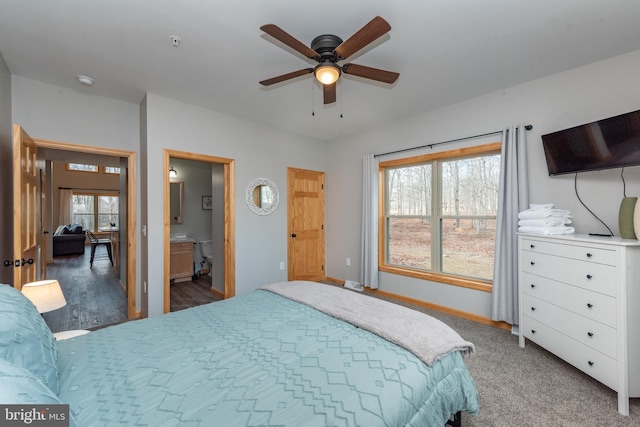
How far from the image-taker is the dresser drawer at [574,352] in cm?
187

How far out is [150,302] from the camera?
3.15 meters

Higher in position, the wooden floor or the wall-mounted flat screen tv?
the wall-mounted flat screen tv

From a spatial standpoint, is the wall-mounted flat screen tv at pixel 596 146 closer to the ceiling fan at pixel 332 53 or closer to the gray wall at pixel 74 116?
the ceiling fan at pixel 332 53

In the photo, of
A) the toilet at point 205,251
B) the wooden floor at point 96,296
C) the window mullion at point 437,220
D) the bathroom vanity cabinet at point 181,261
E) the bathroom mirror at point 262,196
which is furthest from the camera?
the toilet at point 205,251

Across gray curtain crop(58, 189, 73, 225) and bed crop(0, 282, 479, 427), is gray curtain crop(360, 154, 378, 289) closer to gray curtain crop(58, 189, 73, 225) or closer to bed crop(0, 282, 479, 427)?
bed crop(0, 282, 479, 427)

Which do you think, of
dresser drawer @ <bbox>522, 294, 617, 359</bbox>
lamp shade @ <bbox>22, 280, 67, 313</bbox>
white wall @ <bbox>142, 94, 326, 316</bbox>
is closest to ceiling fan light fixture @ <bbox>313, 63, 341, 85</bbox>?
white wall @ <bbox>142, 94, 326, 316</bbox>

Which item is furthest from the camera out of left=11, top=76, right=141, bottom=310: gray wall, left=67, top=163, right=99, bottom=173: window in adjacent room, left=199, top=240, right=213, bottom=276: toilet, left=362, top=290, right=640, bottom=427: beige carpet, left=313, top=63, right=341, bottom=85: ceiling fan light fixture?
left=67, top=163, right=99, bottom=173: window in adjacent room

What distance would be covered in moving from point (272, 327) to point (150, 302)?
2296mm

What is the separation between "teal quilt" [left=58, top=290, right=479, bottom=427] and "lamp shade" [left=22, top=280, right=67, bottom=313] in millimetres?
386

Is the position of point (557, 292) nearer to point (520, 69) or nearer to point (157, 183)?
point (520, 69)

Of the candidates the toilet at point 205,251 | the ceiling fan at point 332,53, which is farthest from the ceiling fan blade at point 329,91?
the toilet at point 205,251

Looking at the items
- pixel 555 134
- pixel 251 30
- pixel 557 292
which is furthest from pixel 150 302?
pixel 555 134

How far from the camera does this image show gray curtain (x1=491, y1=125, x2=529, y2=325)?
2.88 metres

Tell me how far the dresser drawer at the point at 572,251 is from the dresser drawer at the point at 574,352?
0.64 metres
